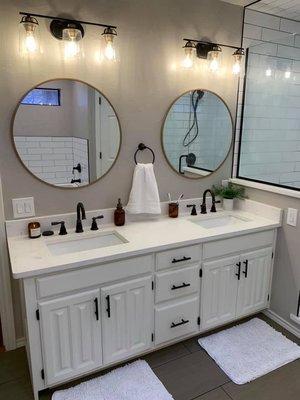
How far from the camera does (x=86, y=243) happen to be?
6.60ft

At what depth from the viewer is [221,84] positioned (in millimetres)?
2477

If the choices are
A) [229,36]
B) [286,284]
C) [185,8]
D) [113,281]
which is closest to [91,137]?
[113,281]

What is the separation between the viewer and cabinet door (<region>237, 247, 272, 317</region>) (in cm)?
224

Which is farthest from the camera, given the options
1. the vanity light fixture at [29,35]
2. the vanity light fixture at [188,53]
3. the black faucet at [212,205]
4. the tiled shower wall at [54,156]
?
the black faucet at [212,205]

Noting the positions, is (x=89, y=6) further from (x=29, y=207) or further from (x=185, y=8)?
(x=29, y=207)

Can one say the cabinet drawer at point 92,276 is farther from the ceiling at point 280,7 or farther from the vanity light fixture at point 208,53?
the ceiling at point 280,7

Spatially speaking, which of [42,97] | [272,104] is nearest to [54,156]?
[42,97]

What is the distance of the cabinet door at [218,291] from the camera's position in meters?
2.08

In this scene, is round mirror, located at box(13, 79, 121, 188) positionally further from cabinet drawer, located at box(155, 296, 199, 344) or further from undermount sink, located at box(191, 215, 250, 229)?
cabinet drawer, located at box(155, 296, 199, 344)

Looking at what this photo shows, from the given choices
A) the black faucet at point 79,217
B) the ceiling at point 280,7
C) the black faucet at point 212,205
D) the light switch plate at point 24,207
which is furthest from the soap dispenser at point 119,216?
the ceiling at point 280,7

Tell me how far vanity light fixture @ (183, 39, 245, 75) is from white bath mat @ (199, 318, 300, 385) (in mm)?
2031

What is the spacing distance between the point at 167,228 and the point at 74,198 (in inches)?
27.2

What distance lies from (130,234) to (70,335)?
701mm

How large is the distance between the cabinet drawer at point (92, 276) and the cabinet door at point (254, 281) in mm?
824
